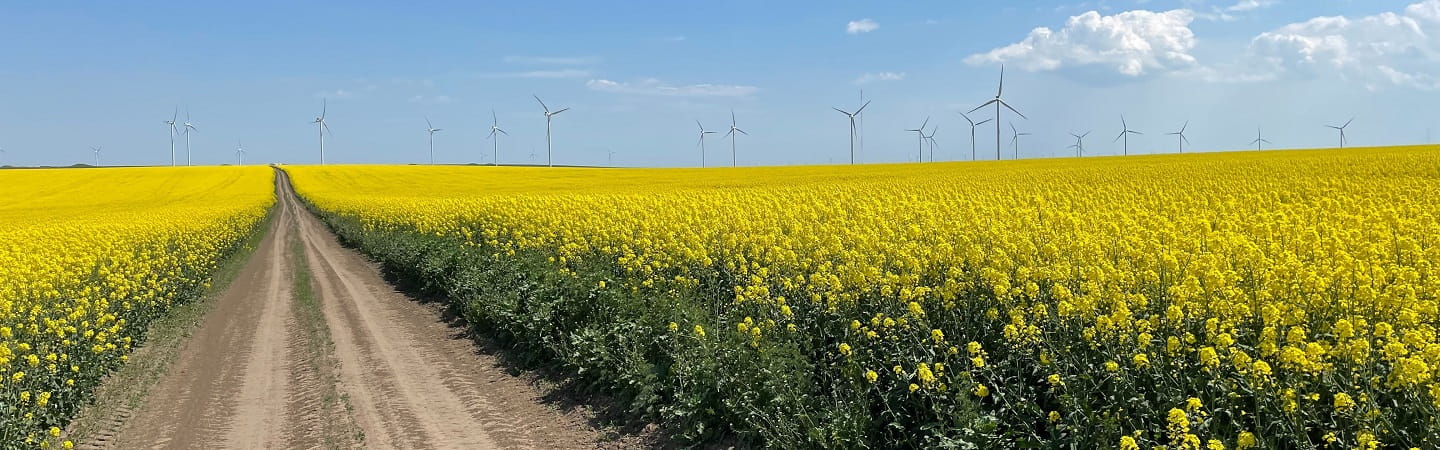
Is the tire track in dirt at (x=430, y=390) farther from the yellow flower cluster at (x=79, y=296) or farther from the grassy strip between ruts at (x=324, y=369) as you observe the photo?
the yellow flower cluster at (x=79, y=296)

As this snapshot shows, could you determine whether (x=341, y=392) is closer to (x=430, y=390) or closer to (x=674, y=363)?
(x=430, y=390)

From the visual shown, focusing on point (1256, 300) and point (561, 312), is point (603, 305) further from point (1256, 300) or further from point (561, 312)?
point (1256, 300)

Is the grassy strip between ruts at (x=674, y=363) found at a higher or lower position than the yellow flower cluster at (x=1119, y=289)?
lower

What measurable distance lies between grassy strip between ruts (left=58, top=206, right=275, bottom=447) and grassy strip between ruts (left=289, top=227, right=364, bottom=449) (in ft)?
5.79

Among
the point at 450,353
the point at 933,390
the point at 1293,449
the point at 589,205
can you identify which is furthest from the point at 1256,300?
the point at 589,205

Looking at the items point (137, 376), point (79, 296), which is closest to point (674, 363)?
point (137, 376)

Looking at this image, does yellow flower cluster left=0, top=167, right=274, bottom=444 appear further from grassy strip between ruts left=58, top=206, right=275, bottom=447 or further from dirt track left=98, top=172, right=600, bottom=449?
dirt track left=98, top=172, right=600, bottom=449

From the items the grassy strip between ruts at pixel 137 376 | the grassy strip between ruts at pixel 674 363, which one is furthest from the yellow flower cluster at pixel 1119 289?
the grassy strip between ruts at pixel 137 376

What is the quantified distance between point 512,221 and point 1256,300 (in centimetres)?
1822

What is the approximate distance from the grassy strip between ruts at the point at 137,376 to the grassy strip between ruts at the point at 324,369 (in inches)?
69.4

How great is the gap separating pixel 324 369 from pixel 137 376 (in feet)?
8.44

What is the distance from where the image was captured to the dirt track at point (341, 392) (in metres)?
8.43

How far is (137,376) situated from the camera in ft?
36.3

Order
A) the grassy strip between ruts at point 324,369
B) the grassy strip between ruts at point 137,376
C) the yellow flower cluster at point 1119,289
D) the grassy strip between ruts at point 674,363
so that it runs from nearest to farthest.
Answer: the yellow flower cluster at point 1119,289 < the grassy strip between ruts at point 674,363 < the grassy strip between ruts at point 324,369 < the grassy strip between ruts at point 137,376
